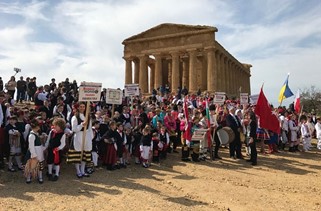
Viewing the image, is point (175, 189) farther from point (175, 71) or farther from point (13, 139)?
point (175, 71)

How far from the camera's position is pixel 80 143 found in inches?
383

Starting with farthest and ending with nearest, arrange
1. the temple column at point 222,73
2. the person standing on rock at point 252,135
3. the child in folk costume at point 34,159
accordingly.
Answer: the temple column at point 222,73 → the person standing on rock at point 252,135 → the child in folk costume at point 34,159

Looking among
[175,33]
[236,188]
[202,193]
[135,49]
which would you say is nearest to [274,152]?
[236,188]

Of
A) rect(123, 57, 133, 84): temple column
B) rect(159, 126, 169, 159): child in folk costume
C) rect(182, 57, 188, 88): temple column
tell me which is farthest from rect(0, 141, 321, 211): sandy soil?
rect(182, 57, 188, 88): temple column

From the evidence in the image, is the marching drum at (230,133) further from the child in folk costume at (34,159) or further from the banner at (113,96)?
the child in folk costume at (34,159)

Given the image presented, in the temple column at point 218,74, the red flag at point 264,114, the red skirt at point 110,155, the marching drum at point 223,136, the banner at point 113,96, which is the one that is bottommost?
the red skirt at point 110,155

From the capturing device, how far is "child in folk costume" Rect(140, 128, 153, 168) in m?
11.8

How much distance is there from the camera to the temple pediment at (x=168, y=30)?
4296cm

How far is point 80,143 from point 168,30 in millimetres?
38059

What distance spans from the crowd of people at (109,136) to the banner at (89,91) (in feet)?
1.18

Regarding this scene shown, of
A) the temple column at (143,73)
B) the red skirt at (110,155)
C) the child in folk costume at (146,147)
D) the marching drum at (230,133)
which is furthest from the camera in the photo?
the temple column at (143,73)

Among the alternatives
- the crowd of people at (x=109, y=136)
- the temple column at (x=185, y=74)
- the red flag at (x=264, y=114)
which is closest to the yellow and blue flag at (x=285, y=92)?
the crowd of people at (x=109, y=136)

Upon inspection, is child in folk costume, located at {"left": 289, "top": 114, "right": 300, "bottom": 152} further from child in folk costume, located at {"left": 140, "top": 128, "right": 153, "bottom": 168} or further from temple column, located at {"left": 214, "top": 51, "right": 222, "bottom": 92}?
temple column, located at {"left": 214, "top": 51, "right": 222, "bottom": 92}

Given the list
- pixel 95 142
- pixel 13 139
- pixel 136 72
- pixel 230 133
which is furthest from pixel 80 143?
pixel 136 72
